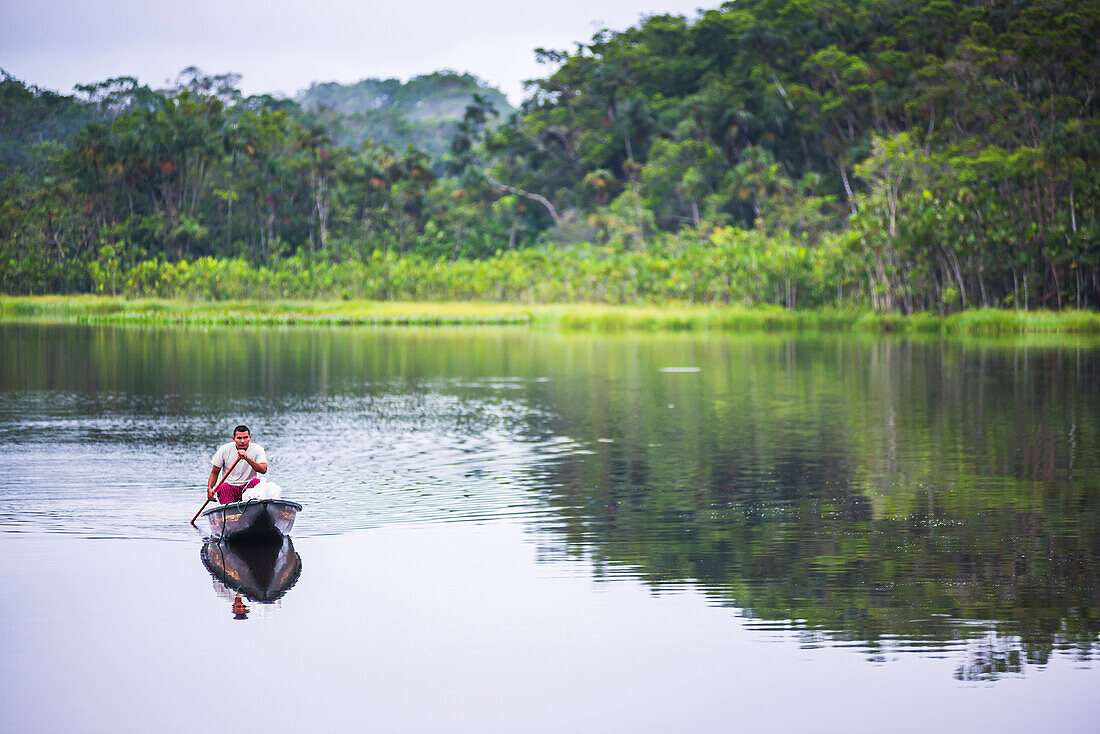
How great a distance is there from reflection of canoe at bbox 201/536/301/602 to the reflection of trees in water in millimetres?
2309

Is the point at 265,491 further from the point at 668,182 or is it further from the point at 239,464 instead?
the point at 668,182

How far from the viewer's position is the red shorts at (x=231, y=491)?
10586mm

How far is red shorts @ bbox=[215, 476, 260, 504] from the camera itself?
34.7 ft

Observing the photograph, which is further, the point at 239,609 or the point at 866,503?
the point at 866,503

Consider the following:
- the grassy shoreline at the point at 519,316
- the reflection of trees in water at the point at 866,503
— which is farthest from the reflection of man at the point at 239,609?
the grassy shoreline at the point at 519,316

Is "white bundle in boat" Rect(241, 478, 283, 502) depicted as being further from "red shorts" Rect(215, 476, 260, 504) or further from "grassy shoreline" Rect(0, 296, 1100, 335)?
"grassy shoreline" Rect(0, 296, 1100, 335)

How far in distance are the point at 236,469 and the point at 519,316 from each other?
A: 5230cm

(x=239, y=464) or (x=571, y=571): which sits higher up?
(x=239, y=464)

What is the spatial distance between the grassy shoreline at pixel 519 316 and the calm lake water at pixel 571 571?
84.8ft

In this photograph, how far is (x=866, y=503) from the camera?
13078 millimetres

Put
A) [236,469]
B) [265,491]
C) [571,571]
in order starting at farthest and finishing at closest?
1. [236,469]
2. [265,491]
3. [571,571]

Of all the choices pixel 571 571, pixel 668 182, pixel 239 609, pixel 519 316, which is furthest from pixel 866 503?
pixel 668 182

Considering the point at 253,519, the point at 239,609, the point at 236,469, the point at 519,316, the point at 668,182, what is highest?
the point at 668,182

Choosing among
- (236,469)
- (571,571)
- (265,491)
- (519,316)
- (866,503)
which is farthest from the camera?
(519,316)
